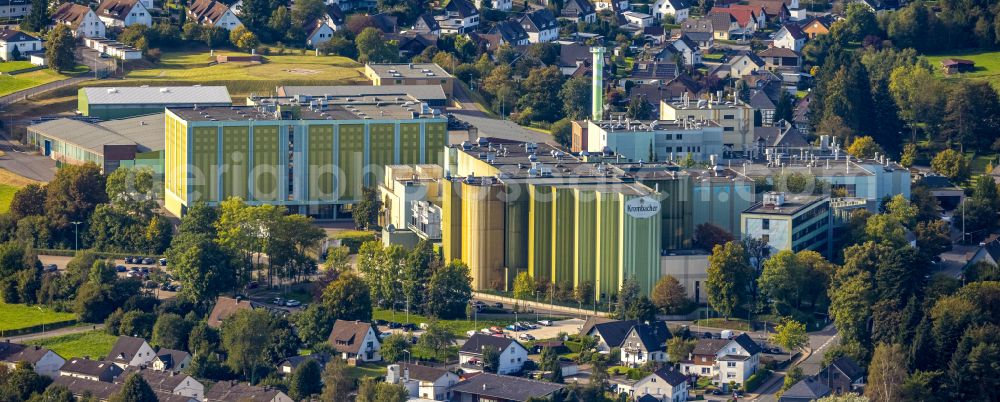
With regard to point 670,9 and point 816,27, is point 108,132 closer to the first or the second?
point 816,27

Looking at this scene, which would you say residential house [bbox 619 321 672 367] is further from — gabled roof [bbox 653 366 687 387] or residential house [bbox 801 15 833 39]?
residential house [bbox 801 15 833 39]

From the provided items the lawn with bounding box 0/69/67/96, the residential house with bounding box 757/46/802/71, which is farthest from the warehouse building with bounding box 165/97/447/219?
the residential house with bounding box 757/46/802/71

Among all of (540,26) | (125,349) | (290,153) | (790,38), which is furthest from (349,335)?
(540,26)

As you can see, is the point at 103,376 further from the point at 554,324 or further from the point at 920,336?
the point at 920,336

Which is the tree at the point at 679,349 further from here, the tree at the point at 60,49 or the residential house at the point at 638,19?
the residential house at the point at 638,19

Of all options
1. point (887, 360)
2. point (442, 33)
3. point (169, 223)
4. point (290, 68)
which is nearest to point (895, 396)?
point (887, 360)

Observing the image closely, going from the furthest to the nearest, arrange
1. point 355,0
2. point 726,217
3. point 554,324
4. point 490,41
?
point 355,0, point 490,41, point 726,217, point 554,324

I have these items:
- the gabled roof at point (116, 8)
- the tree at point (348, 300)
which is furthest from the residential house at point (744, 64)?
the tree at point (348, 300)
